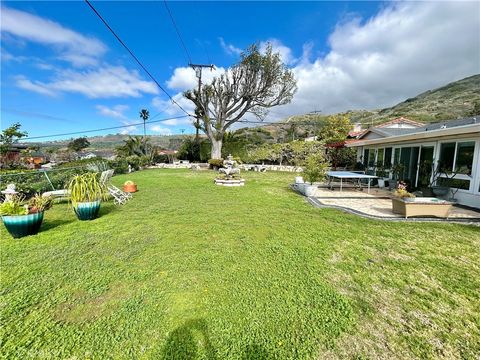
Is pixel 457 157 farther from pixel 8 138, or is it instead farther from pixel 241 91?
pixel 8 138

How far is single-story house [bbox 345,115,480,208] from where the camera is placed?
7.00 metres

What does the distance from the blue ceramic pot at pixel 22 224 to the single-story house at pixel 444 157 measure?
36.1ft

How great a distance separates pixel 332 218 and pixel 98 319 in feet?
17.3

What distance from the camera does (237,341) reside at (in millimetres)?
2051

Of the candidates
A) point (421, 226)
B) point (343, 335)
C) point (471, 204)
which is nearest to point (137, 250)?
point (343, 335)

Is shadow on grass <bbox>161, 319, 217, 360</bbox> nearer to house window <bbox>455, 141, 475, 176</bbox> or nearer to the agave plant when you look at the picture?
the agave plant

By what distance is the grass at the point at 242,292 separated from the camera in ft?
6.64

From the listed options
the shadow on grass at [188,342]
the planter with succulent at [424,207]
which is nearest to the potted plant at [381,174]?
the planter with succulent at [424,207]

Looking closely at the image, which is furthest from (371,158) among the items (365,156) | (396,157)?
(396,157)

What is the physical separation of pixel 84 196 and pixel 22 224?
1393 millimetres

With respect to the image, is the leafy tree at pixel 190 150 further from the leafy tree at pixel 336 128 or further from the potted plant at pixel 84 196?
the potted plant at pixel 84 196

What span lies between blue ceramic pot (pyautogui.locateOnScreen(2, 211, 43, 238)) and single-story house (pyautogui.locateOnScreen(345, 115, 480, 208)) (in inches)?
433

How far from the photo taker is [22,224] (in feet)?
14.6

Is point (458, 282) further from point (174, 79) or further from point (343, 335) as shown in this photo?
point (174, 79)
